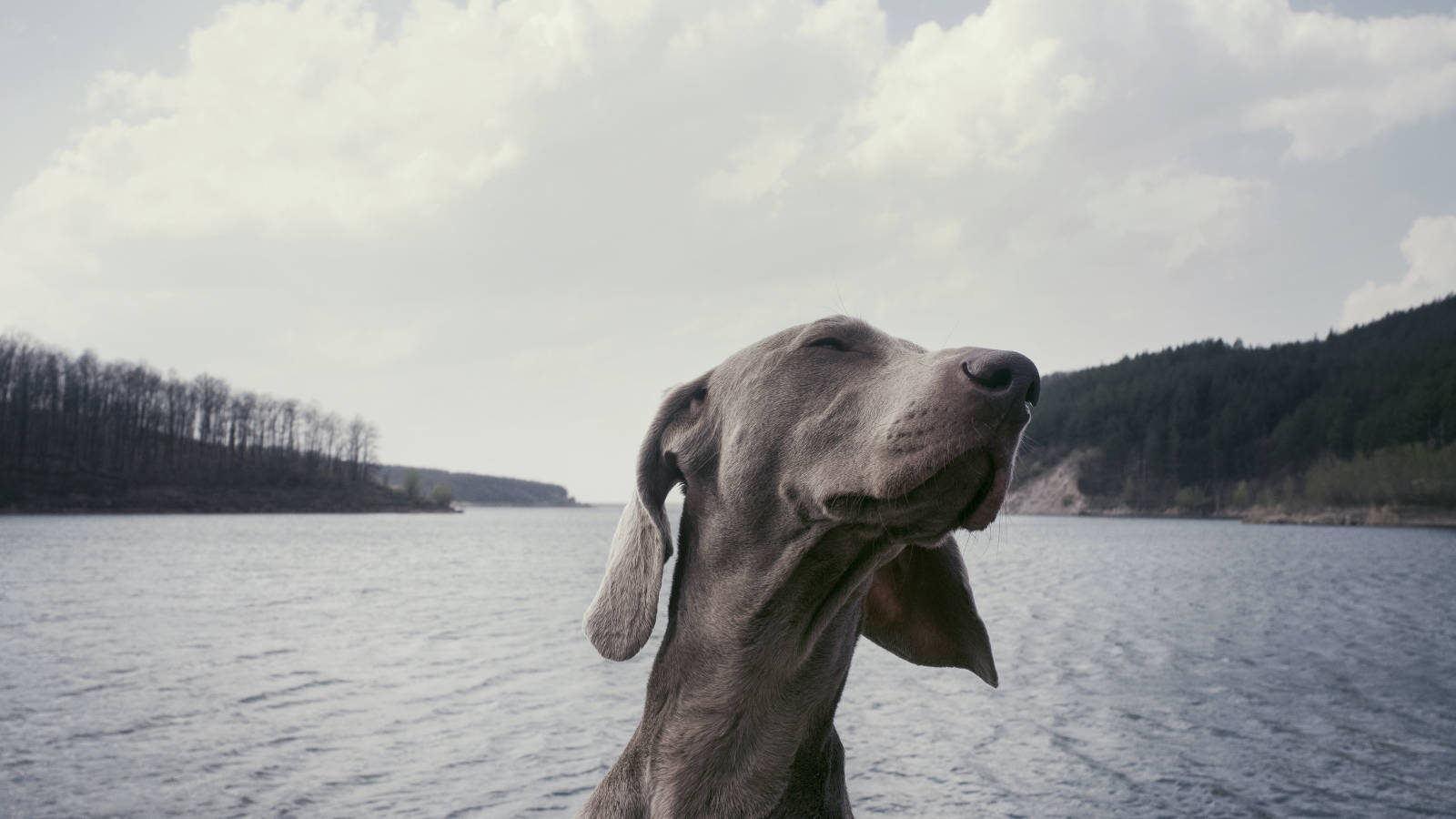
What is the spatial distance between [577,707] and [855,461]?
1428cm

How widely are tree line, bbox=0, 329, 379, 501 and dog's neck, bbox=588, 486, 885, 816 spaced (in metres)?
108

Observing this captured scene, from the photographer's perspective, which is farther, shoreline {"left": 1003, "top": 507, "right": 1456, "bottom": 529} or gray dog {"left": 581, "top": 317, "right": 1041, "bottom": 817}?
shoreline {"left": 1003, "top": 507, "right": 1456, "bottom": 529}

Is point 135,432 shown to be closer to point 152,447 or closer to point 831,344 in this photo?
point 152,447

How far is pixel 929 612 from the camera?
3586 mm

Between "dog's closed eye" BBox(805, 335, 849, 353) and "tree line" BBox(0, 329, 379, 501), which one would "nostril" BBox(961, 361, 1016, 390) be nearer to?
"dog's closed eye" BBox(805, 335, 849, 353)

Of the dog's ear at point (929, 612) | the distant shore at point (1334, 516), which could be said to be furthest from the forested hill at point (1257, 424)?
the dog's ear at point (929, 612)

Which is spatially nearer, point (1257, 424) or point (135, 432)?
point (135, 432)

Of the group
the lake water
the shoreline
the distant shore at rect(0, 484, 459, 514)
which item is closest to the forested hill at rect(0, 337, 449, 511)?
the distant shore at rect(0, 484, 459, 514)

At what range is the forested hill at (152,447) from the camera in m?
96.0

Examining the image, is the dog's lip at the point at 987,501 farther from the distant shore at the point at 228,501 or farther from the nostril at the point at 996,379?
the distant shore at the point at 228,501

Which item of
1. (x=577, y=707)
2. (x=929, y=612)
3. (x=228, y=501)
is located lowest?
(x=577, y=707)

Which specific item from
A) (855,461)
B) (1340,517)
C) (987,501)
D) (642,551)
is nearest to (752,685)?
(642,551)

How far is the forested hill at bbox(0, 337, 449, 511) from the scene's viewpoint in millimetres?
96000

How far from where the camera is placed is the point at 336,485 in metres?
132
